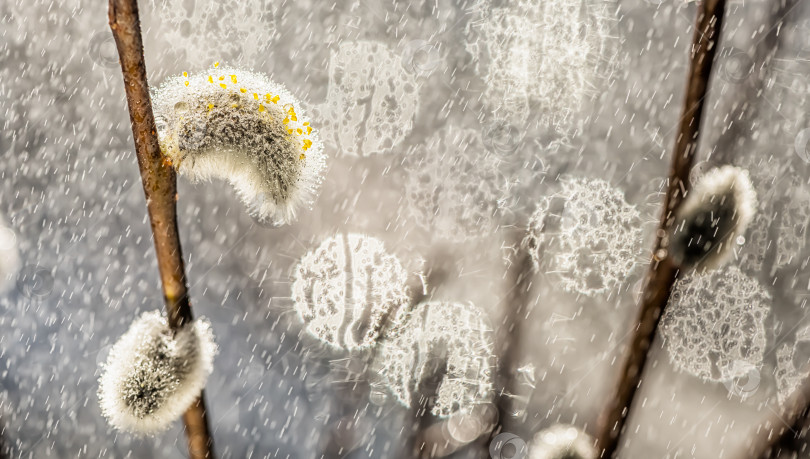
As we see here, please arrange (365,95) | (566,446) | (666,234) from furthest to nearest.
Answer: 1. (365,95)
2. (566,446)
3. (666,234)

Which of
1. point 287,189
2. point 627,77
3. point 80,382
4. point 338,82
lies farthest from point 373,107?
point 80,382

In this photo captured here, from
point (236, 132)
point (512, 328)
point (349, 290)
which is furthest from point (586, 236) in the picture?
point (236, 132)

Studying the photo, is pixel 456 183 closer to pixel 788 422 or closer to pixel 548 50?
pixel 548 50

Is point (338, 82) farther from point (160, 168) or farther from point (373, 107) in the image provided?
point (160, 168)

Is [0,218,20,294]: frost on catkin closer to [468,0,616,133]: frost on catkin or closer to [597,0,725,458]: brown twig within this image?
[468,0,616,133]: frost on catkin

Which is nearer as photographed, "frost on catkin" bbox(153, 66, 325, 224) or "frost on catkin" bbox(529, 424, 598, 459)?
"frost on catkin" bbox(153, 66, 325, 224)

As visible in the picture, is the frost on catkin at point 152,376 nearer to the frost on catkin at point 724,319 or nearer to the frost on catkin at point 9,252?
the frost on catkin at point 724,319

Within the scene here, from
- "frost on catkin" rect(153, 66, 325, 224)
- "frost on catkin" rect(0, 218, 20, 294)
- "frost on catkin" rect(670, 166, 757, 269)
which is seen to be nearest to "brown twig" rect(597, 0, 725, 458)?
"frost on catkin" rect(670, 166, 757, 269)

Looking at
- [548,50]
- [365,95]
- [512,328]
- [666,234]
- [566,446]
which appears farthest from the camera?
[365,95]
